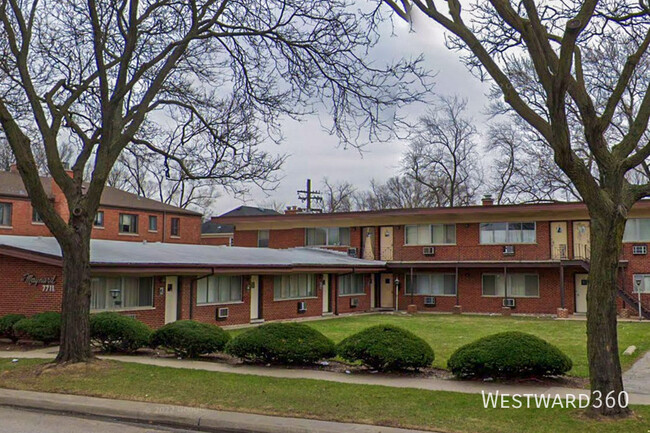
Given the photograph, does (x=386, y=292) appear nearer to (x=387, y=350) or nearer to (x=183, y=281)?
(x=183, y=281)

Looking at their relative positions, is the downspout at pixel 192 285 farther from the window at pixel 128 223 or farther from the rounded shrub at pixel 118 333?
the window at pixel 128 223

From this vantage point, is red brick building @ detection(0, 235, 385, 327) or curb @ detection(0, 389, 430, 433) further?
red brick building @ detection(0, 235, 385, 327)

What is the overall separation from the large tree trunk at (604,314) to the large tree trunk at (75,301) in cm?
982

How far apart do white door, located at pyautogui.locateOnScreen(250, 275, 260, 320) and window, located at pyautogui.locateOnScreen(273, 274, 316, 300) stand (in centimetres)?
108

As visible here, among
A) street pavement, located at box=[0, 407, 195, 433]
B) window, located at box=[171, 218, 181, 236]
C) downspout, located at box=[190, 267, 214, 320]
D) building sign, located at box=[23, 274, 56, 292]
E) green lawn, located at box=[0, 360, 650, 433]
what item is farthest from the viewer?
window, located at box=[171, 218, 181, 236]

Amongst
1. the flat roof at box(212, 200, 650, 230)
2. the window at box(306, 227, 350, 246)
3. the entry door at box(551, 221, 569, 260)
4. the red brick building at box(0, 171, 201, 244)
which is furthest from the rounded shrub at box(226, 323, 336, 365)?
the window at box(306, 227, 350, 246)

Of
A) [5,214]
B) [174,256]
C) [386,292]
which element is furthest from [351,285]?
[5,214]

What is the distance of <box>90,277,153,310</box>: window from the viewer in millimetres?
20234

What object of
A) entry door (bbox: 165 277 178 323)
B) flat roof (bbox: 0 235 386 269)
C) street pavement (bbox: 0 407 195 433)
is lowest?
street pavement (bbox: 0 407 195 433)

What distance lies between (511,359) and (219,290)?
1519 centimetres

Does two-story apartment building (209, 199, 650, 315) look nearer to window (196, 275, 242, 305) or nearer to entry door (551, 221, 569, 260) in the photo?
entry door (551, 221, 569, 260)

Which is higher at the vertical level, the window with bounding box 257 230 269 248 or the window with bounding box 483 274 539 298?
the window with bounding box 257 230 269 248

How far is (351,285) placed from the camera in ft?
110

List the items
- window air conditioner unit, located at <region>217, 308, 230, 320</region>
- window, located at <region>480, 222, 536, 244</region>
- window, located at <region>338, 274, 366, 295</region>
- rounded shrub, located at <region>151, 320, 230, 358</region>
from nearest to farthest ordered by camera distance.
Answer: rounded shrub, located at <region>151, 320, 230, 358</region>
window air conditioner unit, located at <region>217, 308, 230, 320</region>
window, located at <region>480, 222, 536, 244</region>
window, located at <region>338, 274, 366, 295</region>
